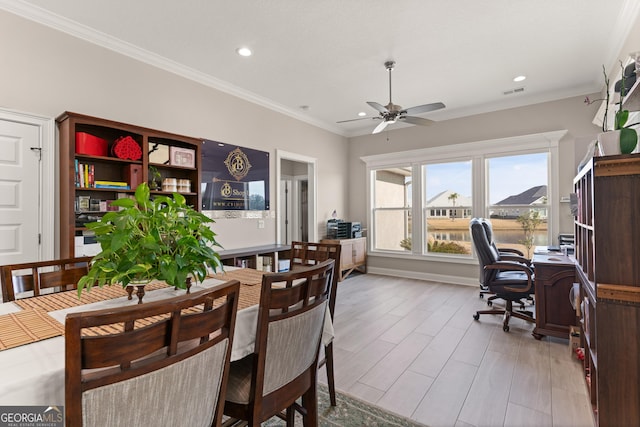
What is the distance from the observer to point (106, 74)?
9.96 ft

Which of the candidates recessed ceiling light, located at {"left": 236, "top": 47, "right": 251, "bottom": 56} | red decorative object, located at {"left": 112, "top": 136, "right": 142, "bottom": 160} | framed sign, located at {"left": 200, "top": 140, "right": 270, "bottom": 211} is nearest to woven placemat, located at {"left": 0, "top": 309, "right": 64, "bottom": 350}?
red decorative object, located at {"left": 112, "top": 136, "right": 142, "bottom": 160}

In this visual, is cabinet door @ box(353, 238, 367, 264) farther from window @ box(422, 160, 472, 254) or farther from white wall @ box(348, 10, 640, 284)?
window @ box(422, 160, 472, 254)

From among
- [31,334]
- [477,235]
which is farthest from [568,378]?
[31,334]

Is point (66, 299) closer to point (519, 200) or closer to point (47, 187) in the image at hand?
point (47, 187)

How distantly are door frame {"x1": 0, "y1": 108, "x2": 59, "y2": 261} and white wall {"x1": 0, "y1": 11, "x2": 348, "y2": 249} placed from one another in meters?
0.12

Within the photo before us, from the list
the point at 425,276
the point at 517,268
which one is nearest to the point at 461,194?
the point at 425,276

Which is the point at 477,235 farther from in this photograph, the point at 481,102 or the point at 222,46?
the point at 222,46

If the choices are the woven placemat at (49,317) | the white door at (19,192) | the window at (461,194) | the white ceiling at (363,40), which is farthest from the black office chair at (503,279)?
the white door at (19,192)

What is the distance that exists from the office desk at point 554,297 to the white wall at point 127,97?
3476mm

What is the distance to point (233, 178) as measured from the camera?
4.27m

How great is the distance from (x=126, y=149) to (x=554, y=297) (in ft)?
14.2

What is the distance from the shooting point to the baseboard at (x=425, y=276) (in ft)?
16.9

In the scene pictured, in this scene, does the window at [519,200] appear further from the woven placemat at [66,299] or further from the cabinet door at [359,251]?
the woven placemat at [66,299]

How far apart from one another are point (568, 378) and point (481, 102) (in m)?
4.01
